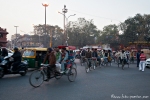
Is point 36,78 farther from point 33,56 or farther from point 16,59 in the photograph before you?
point 33,56

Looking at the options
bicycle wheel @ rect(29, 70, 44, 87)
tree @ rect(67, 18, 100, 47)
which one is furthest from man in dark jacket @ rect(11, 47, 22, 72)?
tree @ rect(67, 18, 100, 47)

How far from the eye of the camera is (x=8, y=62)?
10.7m

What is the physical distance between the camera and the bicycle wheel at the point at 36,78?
7.96 meters

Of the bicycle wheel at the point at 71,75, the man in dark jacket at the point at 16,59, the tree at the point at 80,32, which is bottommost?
the bicycle wheel at the point at 71,75

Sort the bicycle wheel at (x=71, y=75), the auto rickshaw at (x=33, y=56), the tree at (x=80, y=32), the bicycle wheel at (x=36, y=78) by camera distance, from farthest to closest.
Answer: the tree at (x=80, y=32) → the auto rickshaw at (x=33, y=56) → the bicycle wheel at (x=71, y=75) → the bicycle wheel at (x=36, y=78)

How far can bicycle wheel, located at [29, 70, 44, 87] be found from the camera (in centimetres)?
796

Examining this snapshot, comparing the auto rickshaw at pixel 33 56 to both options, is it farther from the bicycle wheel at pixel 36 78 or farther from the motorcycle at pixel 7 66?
the bicycle wheel at pixel 36 78

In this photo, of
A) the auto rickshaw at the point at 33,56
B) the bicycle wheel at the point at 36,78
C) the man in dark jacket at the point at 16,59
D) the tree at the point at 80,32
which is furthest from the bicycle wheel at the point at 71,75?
the tree at the point at 80,32

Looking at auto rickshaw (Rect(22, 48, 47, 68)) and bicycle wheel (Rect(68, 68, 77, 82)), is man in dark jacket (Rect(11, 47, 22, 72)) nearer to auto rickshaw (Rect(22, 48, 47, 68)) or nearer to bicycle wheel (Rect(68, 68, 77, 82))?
bicycle wheel (Rect(68, 68, 77, 82))

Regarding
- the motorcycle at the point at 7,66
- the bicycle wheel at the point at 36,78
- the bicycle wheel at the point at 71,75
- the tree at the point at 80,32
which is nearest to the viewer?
the bicycle wheel at the point at 36,78

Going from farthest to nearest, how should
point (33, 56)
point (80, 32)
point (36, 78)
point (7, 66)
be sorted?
point (80, 32), point (33, 56), point (7, 66), point (36, 78)

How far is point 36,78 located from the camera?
318 inches

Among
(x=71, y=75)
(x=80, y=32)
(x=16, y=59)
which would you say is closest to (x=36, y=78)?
(x=71, y=75)

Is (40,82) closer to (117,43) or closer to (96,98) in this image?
(96,98)
